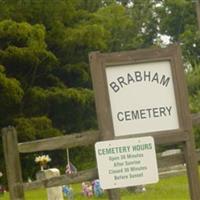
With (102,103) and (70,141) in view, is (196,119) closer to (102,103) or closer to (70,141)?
(102,103)

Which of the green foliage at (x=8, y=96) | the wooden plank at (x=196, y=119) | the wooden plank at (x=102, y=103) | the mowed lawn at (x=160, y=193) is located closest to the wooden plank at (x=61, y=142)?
the wooden plank at (x=102, y=103)

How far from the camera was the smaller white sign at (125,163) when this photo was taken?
5.36 metres

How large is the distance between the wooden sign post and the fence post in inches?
26.5

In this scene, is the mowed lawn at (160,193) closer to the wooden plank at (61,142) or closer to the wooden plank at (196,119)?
the wooden plank at (196,119)

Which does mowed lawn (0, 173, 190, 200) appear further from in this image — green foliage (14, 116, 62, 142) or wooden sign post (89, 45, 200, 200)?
green foliage (14, 116, 62, 142)

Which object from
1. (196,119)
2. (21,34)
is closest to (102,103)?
(196,119)

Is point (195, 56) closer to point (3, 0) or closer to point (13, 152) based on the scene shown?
point (3, 0)

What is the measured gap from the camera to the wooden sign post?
219 inches

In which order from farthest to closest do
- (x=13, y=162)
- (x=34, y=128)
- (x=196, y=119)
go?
(x=34, y=128), (x=196, y=119), (x=13, y=162)

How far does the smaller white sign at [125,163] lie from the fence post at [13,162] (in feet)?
2.07

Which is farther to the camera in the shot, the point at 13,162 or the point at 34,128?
the point at 34,128

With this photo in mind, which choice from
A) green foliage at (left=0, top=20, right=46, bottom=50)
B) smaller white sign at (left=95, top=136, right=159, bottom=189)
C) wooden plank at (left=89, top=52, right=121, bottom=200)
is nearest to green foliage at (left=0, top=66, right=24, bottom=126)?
green foliage at (left=0, top=20, right=46, bottom=50)

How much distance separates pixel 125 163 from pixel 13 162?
0.87 m

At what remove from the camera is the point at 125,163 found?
536 cm
